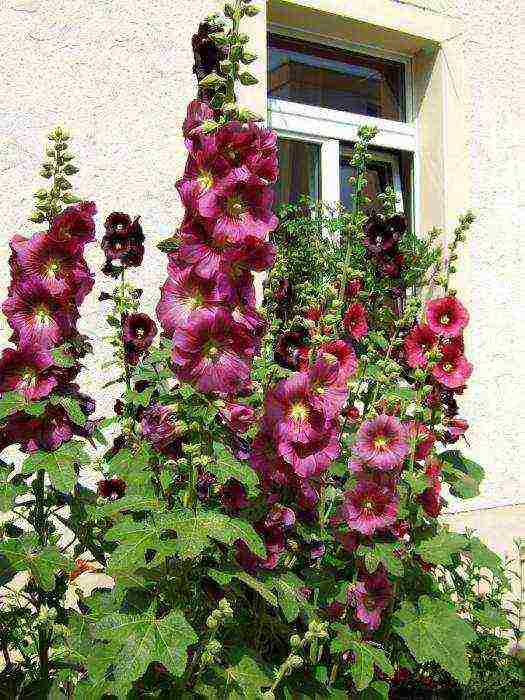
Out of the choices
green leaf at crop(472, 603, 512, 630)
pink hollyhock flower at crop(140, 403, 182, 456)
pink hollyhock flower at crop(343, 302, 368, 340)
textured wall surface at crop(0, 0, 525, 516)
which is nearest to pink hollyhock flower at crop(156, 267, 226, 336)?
pink hollyhock flower at crop(140, 403, 182, 456)

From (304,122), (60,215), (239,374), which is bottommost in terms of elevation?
(239,374)

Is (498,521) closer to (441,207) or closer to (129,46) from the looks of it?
(441,207)

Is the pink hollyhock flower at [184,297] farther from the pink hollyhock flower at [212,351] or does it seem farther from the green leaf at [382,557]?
the green leaf at [382,557]

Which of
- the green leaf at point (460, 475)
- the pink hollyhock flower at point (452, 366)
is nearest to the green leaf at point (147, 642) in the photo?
the pink hollyhock flower at point (452, 366)

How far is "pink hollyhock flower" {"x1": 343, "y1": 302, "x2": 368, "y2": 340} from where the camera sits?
202 centimetres

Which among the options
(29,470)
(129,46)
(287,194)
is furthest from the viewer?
(287,194)

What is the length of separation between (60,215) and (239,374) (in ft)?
1.58

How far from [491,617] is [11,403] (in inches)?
49.7

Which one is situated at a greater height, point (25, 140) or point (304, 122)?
point (304, 122)

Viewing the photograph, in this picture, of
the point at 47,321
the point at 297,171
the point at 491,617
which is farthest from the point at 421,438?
the point at 297,171

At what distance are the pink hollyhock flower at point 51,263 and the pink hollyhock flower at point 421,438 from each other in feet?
2.38

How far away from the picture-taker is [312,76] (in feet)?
16.0

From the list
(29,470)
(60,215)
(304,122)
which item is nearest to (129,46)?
(304,122)

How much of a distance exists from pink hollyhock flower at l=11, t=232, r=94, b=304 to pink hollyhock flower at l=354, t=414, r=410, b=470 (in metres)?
0.58
